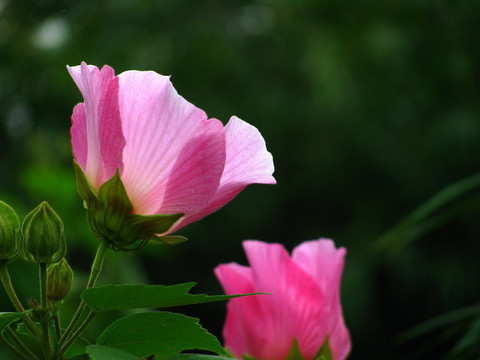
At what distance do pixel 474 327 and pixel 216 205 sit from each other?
285 millimetres

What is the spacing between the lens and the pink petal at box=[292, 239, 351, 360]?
0.42 m

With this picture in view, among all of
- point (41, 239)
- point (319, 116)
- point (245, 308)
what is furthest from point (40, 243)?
point (319, 116)

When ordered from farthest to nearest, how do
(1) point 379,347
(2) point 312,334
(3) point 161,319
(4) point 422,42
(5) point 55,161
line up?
1. (1) point 379,347
2. (4) point 422,42
3. (5) point 55,161
4. (2) point 312,334
5. (3) point 161,319

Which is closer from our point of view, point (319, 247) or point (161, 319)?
point (161, 319)

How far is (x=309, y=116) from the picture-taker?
11.5 ft

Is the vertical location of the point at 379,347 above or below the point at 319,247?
below

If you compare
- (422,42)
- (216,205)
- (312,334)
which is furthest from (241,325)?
(422,42)

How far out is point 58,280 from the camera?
29 centimetres

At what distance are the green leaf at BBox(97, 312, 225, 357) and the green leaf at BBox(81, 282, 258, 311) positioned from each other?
1 cm

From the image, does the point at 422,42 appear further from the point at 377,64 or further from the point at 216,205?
the point at 216,205

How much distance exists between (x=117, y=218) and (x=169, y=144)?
4 cm

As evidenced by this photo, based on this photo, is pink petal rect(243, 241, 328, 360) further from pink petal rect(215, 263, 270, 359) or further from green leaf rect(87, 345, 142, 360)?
green leaf rect(87, 345, 142, 360)

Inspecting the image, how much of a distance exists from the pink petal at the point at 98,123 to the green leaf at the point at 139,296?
0.20 feet

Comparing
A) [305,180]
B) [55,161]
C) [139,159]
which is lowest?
[305,180]
